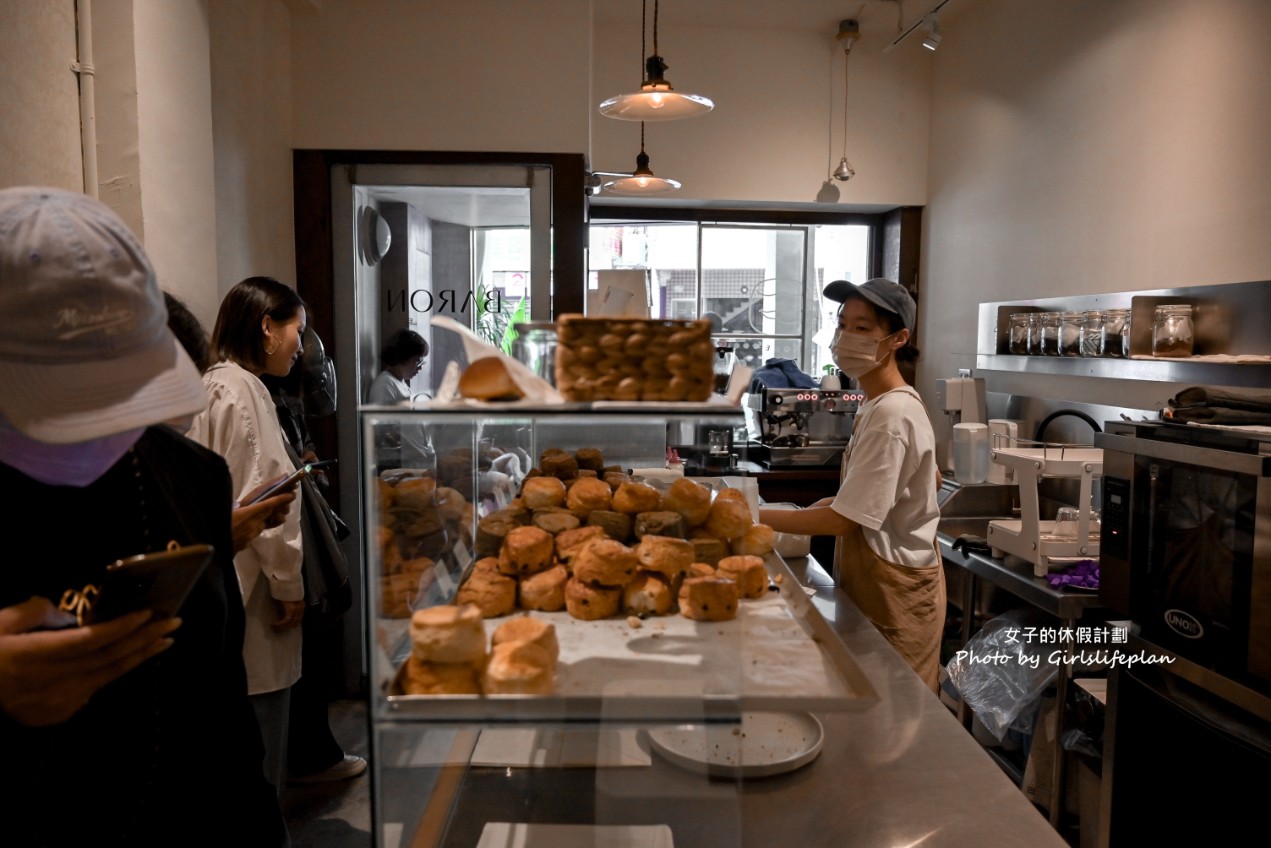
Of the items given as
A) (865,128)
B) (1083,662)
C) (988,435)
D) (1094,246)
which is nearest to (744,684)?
(1083,662)

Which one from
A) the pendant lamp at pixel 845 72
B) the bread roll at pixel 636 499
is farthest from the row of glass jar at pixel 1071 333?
the bread roll at pixel 636 499

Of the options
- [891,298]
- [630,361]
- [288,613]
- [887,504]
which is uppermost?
[891,298]

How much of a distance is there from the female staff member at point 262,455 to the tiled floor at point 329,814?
1.81ft

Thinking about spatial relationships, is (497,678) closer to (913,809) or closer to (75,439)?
(75,439)

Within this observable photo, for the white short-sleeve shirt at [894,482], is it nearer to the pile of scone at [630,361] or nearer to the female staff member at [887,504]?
the female staff member at [887,504]

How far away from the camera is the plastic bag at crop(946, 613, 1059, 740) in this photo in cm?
272

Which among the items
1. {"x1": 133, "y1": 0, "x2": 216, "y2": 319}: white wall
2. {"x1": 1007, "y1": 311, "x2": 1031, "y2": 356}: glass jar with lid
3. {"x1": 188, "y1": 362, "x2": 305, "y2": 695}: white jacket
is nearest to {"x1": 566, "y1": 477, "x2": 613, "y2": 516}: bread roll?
{"x1": 188, "y1": 362, "x2": 305, "y2": 695}: white jacket

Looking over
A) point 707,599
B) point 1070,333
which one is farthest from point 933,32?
point 707,599

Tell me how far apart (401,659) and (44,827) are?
Result: 0.44m

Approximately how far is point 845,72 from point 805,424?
2.03 m

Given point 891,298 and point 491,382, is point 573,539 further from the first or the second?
point 891,298

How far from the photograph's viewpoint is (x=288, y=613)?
223cm

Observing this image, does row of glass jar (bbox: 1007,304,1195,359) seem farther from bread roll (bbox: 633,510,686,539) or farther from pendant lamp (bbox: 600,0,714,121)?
bread roll (bbox: 633,510,686,539)

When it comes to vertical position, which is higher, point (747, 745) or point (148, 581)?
point (148, 581)
